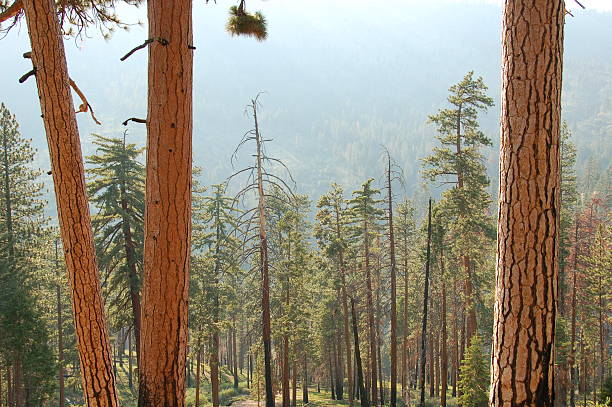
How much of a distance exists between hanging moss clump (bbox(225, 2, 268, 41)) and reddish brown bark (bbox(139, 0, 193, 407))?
4.62ft

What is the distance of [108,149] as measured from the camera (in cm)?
1808

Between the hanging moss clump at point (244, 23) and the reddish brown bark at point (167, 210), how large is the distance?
141cm

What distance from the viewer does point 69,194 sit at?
4.80 metres

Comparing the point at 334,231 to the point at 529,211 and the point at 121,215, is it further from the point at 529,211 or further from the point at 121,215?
the point at 529,211

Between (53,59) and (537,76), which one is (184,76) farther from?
(537,76)

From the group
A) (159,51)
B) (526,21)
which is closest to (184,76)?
(159,51)

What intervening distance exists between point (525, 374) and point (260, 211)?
1084cm

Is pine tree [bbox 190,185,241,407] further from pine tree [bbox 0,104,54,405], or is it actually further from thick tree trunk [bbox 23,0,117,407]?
thick tree trunk [bbox 23,0,117,407]

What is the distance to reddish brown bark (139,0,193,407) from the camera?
4.72 meters

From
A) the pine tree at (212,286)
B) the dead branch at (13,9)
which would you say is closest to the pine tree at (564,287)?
the pine tree at (212,286)

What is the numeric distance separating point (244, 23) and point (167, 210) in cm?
290

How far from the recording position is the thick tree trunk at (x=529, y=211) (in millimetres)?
3658

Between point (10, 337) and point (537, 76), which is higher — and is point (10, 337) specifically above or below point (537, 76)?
below

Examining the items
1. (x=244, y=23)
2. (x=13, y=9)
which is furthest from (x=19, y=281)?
(x=244, y=23)
